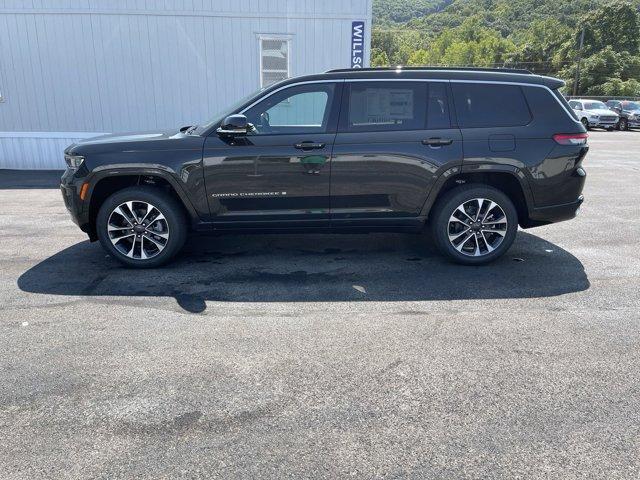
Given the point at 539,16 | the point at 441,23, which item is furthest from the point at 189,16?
the point at 441,23

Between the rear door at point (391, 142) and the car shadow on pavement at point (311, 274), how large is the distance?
741 millimetres

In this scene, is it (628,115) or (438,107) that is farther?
(628,115)

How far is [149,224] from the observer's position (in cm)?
520

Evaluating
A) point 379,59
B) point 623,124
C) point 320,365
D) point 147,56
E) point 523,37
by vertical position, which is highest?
point 523,37

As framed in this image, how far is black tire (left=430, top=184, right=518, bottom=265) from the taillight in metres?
0.73

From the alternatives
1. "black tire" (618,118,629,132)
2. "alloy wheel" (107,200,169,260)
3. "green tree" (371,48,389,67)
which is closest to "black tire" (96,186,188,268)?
"alloy wheel" (107,200,169,260)

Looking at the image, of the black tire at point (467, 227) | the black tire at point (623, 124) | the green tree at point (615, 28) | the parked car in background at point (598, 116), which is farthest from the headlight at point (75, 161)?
the green tree at point (615, 28)

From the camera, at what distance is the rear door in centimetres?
506

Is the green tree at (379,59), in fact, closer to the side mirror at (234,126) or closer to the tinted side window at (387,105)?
the tinted side window at (387,105)

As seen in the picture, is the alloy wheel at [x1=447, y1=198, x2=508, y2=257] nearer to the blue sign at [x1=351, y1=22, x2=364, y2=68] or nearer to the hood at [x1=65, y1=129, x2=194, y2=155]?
the hood at [x1=65, y1=129, x2=194, y2=155]

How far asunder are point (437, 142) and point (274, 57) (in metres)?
7.46

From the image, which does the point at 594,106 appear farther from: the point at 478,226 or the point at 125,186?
the point at 125,186

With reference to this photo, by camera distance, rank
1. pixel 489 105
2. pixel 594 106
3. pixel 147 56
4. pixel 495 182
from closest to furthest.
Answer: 1. pixel 489 105
2. pixel 495 182
3. pixel 147 56
4. pixel 594 106

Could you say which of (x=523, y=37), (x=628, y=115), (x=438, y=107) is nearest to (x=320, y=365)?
(x=438, y=107)
